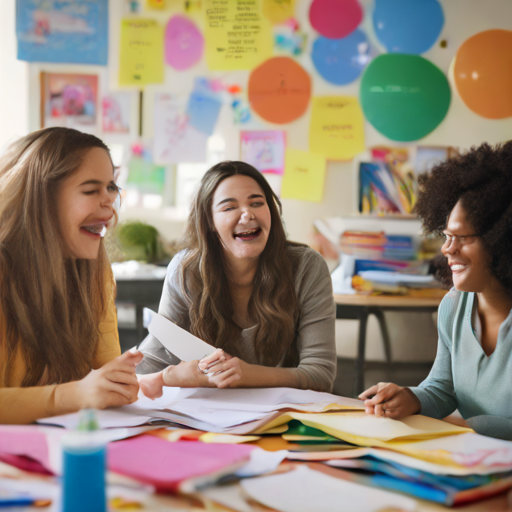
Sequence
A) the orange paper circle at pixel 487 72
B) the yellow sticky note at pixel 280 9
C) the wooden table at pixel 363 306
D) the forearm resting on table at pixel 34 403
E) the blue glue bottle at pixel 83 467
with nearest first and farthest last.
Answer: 1. the blue glue bottle at pixel 83 467
2. the forearm resting on table at pixel 34 403
3. the wooden table at pixel 363 306
4. the orange paper circle at pixel 487 72
5. the yellow sticky note at pixel 280 9

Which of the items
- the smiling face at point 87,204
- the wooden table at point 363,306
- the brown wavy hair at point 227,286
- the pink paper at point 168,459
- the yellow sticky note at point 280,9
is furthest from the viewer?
the yellow sticky note at point 280,9

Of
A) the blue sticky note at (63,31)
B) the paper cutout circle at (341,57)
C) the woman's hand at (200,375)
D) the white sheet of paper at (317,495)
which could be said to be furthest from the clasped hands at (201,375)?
the blue sticky note at (63,31)

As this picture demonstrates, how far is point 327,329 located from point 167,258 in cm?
182

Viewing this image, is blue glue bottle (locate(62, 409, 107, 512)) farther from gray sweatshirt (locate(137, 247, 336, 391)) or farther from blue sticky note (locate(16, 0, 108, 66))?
blue sticky note (locate(16, 0, 108, 66))

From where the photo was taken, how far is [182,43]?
3141 mm

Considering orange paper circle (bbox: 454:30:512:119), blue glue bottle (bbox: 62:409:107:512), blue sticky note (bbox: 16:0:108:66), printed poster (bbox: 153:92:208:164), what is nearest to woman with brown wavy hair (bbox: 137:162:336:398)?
blue glue bottle (bbox: 62:409:107:512)

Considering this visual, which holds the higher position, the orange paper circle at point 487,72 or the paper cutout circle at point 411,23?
the paper cutout circle at point 411,23

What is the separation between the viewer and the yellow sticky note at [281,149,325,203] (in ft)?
10.1

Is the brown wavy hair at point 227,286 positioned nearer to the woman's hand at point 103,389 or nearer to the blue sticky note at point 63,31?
the woman's hand at point 103,389

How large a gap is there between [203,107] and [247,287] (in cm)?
180

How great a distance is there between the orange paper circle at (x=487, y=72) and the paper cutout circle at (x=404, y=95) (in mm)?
106

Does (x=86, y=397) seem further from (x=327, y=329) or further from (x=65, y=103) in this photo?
(x=65, y=103)

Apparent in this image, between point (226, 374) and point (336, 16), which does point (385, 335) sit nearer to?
point (336, 16)

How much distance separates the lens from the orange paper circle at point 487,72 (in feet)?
9.62
